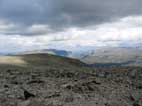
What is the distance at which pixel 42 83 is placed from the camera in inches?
764

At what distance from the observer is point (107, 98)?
15.0m

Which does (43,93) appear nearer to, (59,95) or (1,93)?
(59,95)

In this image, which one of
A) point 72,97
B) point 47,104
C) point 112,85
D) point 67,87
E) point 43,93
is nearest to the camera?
point 47,104

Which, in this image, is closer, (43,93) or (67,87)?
(43,93)

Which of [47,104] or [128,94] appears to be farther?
[128,94]

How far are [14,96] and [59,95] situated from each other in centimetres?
256

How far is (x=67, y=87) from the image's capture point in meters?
17.0

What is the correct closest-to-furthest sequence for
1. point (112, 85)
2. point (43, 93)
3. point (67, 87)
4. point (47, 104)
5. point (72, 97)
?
point (47, 104) < point (72, 97) < point (43, 93) < point (67, 87) < point (112, 85)

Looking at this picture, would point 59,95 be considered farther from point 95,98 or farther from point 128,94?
point 128,94

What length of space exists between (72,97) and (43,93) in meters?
1.97

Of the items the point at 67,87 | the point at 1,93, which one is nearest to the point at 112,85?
the point at 67,87

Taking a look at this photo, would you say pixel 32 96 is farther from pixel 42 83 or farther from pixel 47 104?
pixel 42 83

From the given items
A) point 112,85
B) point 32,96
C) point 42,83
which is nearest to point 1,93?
point 32,96

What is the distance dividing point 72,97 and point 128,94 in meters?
3.66
